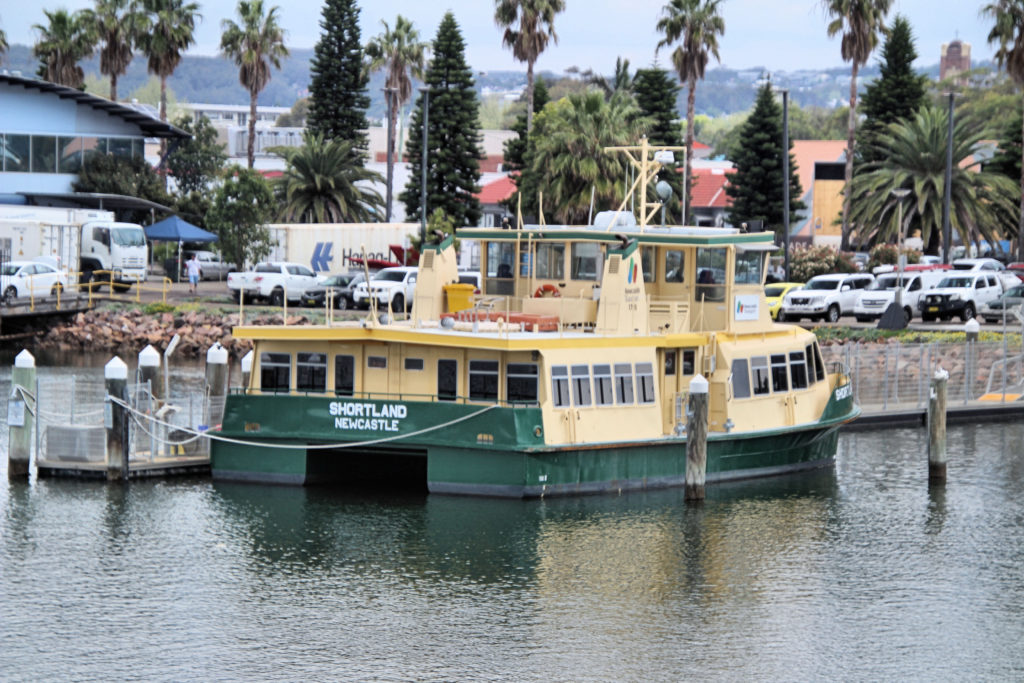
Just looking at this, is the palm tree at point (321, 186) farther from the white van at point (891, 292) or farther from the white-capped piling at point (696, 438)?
the white-capped piling at point (696, 438)

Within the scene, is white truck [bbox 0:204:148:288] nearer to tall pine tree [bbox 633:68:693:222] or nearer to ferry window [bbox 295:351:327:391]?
tall pine tree [bbox 633:68:693:222]

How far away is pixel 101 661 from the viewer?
69.7 feet

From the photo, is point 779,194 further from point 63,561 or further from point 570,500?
point 63,561

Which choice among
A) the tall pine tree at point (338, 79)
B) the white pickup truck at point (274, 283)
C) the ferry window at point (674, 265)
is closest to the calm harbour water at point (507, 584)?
the ferry window at point (674, 265)

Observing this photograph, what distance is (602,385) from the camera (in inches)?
1158

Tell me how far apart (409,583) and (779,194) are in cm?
6458

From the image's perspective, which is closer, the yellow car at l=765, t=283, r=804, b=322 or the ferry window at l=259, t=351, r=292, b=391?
the ferry window at l=259, t=351, r=292, b=391

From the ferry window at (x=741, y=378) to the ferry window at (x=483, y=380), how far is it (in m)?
5.52

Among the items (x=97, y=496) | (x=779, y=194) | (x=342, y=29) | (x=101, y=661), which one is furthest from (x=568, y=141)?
(x=101, y=661)

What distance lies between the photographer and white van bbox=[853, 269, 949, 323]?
189 feet

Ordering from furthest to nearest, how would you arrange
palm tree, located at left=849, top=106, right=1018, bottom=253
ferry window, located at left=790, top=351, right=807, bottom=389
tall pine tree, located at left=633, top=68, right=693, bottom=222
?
tall pine tree, located at left=633, top=68, right=693, bottom=222 → palm tree, located at left=849, top=106, right=1018, bottom=253 → ferry window, located at left=790, top=351, right=807, bottom=389

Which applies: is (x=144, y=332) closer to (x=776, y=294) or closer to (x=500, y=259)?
(x=776, y=294)

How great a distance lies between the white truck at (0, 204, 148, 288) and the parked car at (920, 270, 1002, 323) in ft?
105

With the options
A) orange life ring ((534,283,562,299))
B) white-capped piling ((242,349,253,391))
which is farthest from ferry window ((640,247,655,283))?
white-capped piling ((242,349,253,391))
